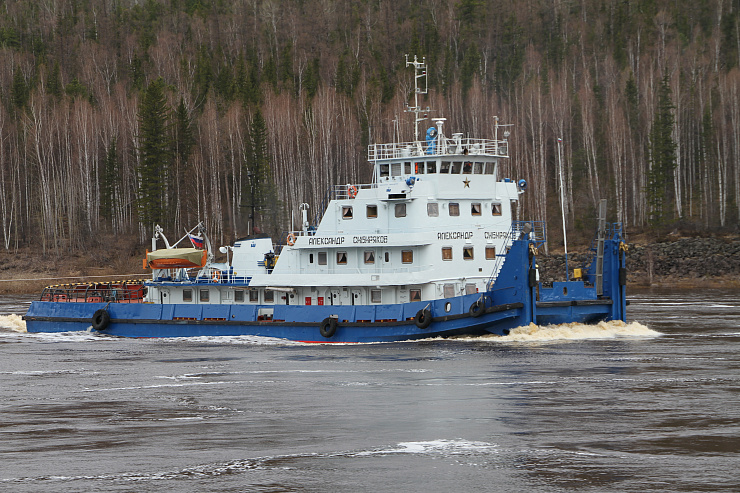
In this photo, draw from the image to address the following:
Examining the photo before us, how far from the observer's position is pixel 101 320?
3556 cm

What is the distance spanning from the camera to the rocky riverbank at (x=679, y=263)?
55.5m

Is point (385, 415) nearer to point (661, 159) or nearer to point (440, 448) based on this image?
point (440, 448)

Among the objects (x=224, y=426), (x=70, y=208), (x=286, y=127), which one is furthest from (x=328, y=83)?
(x=224, y=426)

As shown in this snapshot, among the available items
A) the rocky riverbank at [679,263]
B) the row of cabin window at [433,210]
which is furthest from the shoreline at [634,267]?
the row of cabin window at [433,210]

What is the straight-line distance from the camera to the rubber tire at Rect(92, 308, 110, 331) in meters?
35.5

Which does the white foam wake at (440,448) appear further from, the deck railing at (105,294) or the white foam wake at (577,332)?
the deck railing at (105,294)

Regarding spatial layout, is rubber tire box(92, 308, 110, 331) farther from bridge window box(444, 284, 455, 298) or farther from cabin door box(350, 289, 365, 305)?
bridge window box(444, 284, 455, 298)

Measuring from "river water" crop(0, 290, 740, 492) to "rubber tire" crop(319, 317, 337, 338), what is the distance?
0.78 metres

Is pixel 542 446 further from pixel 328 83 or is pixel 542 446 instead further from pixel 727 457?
pixel 328 83

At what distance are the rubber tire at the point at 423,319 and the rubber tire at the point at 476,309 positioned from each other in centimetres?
130

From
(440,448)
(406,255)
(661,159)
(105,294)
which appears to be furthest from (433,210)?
(661,159)

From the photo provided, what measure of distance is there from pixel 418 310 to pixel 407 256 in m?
2.03

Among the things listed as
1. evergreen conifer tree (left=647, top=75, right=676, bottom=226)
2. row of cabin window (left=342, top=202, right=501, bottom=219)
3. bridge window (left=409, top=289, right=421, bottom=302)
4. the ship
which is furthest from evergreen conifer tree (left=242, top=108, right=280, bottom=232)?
bridge window (left=409, top=289, right=421, bottom=302)

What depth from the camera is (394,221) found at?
31.7m
